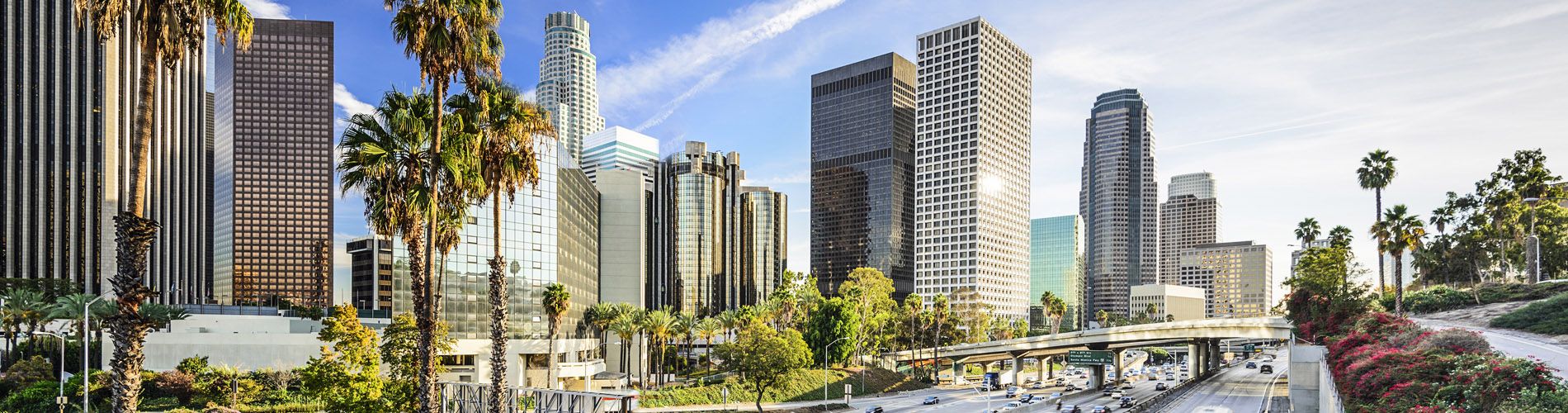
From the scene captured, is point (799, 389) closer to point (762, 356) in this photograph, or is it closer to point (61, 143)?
point (762, 356)

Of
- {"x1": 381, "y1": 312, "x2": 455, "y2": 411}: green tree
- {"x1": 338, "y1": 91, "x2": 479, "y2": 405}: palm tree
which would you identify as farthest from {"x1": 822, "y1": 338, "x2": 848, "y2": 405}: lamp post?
{"x1": 338, "y1": 91, "x2": 479, "y2": 405}: palm tree

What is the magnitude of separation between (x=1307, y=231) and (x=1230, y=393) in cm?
4170

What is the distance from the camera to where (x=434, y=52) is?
24016 mm

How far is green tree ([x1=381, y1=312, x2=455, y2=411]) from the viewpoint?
30953 millimetres

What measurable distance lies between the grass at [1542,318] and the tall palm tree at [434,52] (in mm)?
55658

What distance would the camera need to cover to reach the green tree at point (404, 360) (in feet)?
102

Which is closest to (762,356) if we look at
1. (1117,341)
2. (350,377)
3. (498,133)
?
(350,377)

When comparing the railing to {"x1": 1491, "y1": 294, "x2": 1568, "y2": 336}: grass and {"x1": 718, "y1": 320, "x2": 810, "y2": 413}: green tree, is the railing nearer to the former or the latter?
{"x1": 718, "y1": 320, "x2": 810, "y2": 413}: green tree

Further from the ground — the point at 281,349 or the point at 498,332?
the point at 498,332

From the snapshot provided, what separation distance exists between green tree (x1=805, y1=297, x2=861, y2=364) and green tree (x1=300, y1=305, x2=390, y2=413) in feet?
220

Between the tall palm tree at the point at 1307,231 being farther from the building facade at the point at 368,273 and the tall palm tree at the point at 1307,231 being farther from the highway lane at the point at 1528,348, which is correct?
the building facade at the point at 368,273

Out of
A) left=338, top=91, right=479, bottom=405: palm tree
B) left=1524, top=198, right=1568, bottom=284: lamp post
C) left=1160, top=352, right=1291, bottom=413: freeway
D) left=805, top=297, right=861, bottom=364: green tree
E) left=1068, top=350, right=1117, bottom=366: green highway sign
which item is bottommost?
left=1160, top=352, right=1291, bottom=413: freeway

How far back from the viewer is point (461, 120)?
84.3ft

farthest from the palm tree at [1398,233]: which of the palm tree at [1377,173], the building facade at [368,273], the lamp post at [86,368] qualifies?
the building facade at [368,273]
